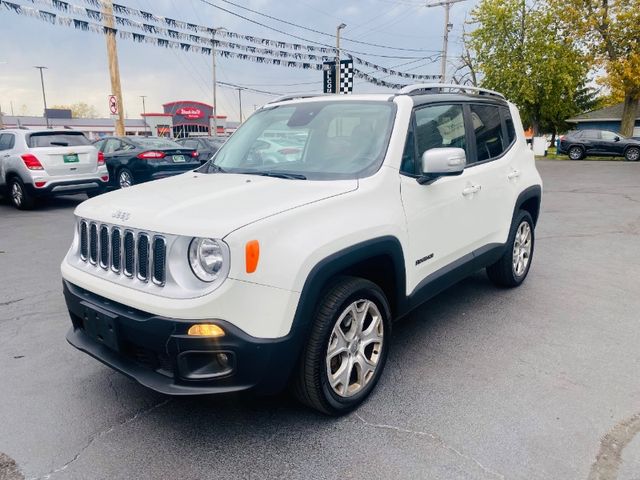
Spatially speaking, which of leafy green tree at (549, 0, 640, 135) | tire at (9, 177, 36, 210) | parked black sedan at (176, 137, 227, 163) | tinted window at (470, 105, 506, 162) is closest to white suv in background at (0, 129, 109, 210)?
tire at (9, 177, 36, 210)

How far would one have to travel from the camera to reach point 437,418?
110 inches

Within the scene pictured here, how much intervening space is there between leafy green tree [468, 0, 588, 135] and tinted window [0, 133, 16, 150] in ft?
102

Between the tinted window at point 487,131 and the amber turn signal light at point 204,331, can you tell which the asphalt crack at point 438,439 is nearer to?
the amber turn signal light at point 204,331

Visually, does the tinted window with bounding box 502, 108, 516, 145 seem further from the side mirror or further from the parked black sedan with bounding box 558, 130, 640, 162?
the parked black sedan with bounding box 558, 130, 640, 162

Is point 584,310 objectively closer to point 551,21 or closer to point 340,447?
point 340,447

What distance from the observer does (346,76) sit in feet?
67.8

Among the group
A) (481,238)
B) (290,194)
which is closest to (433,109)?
(481,238)

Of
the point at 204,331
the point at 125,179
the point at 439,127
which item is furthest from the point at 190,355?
the point at 125,179

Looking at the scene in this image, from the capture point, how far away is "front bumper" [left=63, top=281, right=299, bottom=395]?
227 centimetres

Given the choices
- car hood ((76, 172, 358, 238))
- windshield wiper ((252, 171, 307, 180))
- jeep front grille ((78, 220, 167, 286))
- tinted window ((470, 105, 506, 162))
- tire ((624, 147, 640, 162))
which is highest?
tinted window ((470, 105, 506, 162))

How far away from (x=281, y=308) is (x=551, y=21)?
36977 mm

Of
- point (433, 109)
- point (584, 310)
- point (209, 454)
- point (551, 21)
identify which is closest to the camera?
point (209, 454)

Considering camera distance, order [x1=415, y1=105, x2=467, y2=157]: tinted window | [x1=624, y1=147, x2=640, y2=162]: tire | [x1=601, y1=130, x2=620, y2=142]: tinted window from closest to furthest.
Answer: [x1=415, y1=105, x2=467, y2=157]: tinted window, [x1=624, y1=147, x2=640, y2=162]: tire, [x1=601, y1=130, x2=620, y2=142]: tinted window

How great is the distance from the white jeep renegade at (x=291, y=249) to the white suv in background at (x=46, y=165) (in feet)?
24.4
